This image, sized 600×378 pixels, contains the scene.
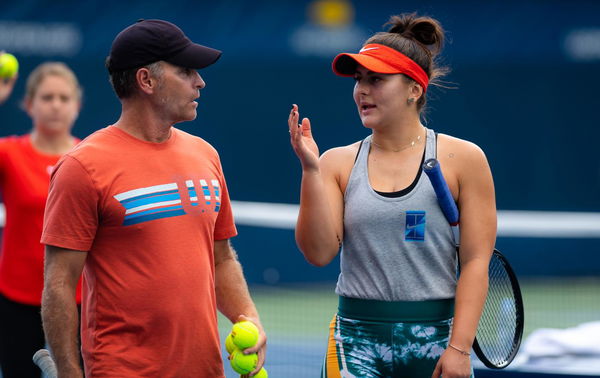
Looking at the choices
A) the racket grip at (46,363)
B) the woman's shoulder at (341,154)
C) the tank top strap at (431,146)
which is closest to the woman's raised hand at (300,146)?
the woman's shoulder at (341,154)

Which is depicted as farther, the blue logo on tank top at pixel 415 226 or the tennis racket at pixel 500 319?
the tennis racket at pixel 500 319

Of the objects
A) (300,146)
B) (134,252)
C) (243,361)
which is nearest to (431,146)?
(300,146)

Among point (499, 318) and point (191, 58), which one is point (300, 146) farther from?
point (499, 318)

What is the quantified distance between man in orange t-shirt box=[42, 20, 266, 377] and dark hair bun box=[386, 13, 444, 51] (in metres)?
0.84

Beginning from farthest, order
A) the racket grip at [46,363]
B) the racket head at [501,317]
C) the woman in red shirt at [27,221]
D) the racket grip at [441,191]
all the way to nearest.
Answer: the woman in red shirt at [27,221], the racket head at [501,317], the racket grip at [441,191], the racket grip at [46,363]

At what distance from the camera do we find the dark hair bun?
3.81m

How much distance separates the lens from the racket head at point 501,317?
386 cm

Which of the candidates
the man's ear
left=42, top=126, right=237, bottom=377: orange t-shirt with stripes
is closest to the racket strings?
left=42, top=126, right=237, bottom=377: orange t-shirt with stripes

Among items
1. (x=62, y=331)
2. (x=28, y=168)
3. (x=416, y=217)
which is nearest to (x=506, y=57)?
(x=28, y=168)

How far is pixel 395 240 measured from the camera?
355 cm

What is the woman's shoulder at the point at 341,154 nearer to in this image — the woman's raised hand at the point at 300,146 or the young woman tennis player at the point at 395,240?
the young woman tennis player at the point at 395,240

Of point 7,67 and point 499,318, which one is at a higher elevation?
point 7,67

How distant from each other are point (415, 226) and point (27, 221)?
247 centimetres

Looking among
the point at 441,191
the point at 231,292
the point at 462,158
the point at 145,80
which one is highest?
the point at 145,80
